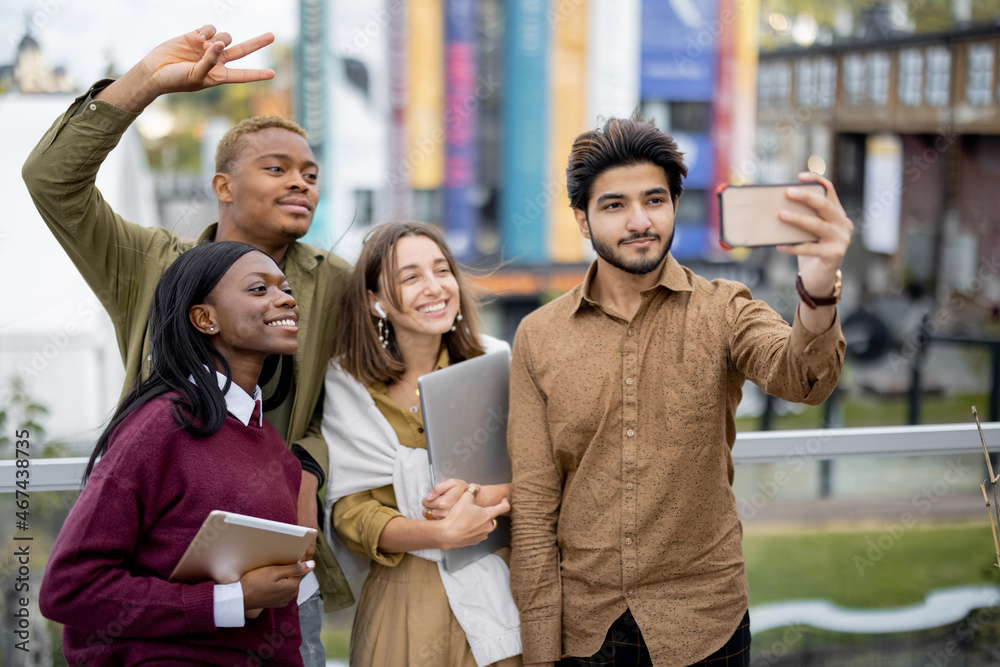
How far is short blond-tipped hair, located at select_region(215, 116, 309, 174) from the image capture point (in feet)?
7.36

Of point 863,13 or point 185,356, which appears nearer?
point 185,356

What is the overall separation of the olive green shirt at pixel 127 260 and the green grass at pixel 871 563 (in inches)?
89.9

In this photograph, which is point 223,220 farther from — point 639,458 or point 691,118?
point 691,118

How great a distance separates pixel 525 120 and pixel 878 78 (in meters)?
5.56

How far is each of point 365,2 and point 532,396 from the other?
12.7 metres

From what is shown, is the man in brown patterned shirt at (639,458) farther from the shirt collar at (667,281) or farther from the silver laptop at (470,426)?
the silver laptop at (470,426)

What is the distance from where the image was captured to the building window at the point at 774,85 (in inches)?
569

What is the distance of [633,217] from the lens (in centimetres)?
183

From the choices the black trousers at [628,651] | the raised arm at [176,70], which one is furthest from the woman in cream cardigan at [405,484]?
the raised arm at [176,70]

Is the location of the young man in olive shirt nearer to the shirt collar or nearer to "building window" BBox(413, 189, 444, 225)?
the shirt collar

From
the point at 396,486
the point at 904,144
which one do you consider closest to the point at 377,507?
the point at 396,486

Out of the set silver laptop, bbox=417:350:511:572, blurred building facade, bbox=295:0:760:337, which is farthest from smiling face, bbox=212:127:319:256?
blurred building facade, bbox=295:0:760:337

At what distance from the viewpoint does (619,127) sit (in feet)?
6.17

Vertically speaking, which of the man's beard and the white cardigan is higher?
the man's beard
